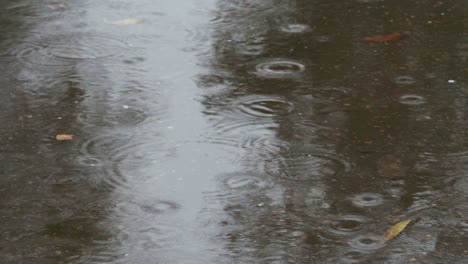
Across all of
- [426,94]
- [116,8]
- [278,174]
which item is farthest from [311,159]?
[116,8]

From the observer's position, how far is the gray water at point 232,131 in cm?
477

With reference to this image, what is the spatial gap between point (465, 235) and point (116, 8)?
161 inches

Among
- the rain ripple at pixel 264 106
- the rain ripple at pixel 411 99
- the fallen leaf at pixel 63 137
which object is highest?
the rain ripple at pixel 411 99

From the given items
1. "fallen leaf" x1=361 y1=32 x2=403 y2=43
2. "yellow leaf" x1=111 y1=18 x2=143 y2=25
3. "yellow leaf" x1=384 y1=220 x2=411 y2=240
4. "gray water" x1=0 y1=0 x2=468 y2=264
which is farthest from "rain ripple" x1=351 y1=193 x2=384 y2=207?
"yellow leaf" x1=111 y1=18 x2=143 y2=25

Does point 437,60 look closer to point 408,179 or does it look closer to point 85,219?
point 408,179

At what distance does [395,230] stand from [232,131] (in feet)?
4.57

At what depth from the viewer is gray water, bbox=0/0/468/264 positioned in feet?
15.6

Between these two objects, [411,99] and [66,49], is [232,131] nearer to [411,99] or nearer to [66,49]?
[411,99]

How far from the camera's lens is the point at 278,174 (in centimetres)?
536

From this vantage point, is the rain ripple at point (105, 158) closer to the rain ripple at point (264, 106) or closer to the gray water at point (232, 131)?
the gray water at point (232, 131)

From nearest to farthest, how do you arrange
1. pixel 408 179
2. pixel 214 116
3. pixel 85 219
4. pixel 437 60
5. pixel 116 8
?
pixel 85 219, pixel 408 179, pixel 214 116, pixel 437 60, pixel 116 8

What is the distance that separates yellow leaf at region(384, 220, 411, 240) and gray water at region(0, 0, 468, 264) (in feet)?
0.09

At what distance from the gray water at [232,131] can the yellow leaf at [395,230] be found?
0.03 metres

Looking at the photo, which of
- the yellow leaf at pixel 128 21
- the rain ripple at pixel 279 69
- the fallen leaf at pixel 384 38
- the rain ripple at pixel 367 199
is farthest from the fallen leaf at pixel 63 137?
the fallen leaf at pixel 384 38
